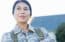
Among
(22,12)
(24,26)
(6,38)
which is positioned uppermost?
(22,12)

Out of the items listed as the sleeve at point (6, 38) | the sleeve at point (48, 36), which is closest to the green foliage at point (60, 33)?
the sleeve at point (48, 36)

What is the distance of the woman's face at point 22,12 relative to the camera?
133cm

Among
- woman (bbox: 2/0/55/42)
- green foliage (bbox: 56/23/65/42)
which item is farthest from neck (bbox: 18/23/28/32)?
green foliage (bbox: 56/23/65/42)

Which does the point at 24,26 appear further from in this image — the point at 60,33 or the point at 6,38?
the point at 60,33

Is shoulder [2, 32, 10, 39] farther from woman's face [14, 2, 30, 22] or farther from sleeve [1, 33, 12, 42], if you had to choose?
woman's face [14, 2, 30, 22]

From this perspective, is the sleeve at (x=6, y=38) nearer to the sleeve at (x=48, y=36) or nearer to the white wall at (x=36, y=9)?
the white wall at (x=36, y=9)

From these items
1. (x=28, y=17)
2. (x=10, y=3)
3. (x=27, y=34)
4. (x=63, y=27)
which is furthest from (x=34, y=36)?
(x=10, y=3)

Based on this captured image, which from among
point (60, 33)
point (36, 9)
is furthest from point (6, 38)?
point (60, 33)

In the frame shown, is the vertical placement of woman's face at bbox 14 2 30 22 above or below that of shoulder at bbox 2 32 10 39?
above

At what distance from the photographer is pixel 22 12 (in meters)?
1.33

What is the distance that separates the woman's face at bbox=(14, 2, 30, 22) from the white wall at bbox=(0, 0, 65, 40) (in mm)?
57

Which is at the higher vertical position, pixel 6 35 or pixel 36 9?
pixel 36 9

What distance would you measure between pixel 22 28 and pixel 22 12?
0.16 m

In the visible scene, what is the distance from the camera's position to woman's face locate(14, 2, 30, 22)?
1333 millimetres
